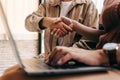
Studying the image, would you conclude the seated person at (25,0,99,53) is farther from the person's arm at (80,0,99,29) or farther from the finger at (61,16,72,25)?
the finger at (61,16,72,25)

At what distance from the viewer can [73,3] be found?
1.77 metres

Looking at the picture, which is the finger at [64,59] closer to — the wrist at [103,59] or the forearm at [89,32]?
the wrist at [103,59]

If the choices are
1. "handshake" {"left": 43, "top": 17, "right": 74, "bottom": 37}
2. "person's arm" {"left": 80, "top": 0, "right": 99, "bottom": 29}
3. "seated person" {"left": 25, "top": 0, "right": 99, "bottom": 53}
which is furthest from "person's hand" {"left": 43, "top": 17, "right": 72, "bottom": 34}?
"person's arm" {"left": 80, "top": 0, "right": 99, "bottom": 29}

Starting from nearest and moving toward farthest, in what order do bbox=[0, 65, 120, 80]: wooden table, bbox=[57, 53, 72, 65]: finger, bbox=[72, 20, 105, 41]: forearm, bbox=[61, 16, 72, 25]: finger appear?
bbox=[0, 65, 120, 80]: wooden table, bbox=[57, 53, 72, 65]: finger, bbox=[72, 20, 105, 41]: forearm, bbox=[61, 16, 72, 25]: finger

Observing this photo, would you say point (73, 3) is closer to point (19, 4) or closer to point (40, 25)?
point (40, 25)

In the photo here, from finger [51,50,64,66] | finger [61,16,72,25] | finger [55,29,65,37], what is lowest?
finger [55,29,65,37]

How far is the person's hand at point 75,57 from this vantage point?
616 mm

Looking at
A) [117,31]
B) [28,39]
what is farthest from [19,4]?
[117,31]

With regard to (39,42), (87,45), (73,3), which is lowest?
(39,42)

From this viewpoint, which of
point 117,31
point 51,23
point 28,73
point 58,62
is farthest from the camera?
point 51,23

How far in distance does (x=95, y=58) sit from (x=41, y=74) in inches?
8.0

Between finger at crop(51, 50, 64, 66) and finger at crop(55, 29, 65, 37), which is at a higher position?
finger at crop(51, 50, 64, 66)

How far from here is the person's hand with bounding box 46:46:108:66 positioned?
0.62m

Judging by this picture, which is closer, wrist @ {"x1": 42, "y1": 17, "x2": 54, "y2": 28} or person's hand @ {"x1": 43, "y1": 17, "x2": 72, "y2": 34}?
person's hand @ {"x1": 43, "y1": 17, "x2": 72, "y2": 34}
